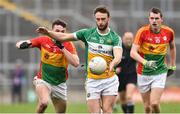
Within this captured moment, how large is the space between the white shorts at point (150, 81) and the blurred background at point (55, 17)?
22104 mm

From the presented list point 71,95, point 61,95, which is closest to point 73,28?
point 71,95

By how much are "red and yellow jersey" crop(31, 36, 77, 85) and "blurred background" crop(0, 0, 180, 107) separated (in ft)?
75.0

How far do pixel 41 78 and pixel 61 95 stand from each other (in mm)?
584

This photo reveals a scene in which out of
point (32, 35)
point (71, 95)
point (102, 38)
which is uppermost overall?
point (102, 38)

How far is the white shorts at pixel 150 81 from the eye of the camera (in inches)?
639

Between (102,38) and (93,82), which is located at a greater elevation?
(102,38)

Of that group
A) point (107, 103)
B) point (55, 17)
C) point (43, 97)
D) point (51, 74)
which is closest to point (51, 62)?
point (51, 74)

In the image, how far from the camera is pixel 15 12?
4041cm

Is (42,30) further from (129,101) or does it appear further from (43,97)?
(129,101)

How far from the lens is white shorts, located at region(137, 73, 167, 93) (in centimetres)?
1622

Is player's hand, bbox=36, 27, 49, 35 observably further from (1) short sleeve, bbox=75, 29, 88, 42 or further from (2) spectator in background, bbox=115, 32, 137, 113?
(2) spectator in background, bbox=115, 32, 137, 113

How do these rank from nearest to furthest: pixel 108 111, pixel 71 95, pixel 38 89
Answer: pixel 108 111 < pixel 38 89 < pixel 71 95

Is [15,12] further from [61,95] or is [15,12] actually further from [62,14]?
[61,95]

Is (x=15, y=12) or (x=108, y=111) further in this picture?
(x=15, y=12)
